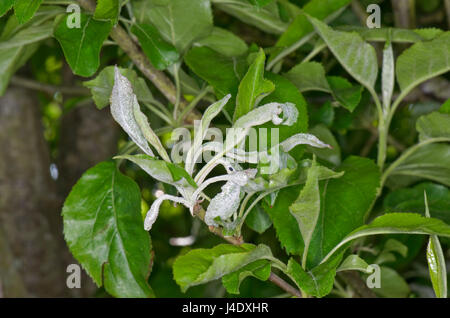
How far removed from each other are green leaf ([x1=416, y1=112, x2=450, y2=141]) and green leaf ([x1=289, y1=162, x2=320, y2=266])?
8.6 inches

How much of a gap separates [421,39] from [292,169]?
0.31m

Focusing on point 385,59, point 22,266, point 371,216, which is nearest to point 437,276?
point 385,59

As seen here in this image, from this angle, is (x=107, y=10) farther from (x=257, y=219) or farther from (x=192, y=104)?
(x=257, y=219)

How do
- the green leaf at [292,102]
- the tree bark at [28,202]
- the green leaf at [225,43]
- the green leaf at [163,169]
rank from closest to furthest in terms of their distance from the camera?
the green leaf at [163,169] → the green leaf at [292,102] → the green leaf at [225,43] → the tree bark at [28,202]

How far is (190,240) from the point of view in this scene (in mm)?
1061

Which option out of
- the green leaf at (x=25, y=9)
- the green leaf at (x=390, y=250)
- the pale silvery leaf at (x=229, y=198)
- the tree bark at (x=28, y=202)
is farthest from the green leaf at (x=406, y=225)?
the tree bark at (x=28, y=202)

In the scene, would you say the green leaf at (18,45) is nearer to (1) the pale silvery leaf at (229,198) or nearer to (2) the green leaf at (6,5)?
(2) the green leaf at (6,5)

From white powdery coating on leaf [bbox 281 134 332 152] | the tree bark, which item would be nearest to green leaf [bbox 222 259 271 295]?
white powdery coating on leaf [bbox 281 134 332 152]

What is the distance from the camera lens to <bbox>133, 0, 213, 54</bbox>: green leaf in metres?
0.69

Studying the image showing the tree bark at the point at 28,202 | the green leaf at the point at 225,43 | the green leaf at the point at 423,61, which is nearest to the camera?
the green leaf at the point at 423,61

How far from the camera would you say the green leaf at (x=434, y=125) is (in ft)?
2.05

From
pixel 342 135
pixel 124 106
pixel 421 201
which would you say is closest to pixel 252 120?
pixel 124 106

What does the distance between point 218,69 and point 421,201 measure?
1.00ft

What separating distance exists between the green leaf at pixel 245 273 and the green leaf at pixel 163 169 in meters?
0.11
